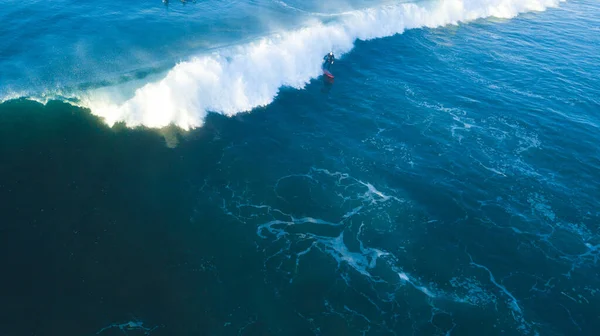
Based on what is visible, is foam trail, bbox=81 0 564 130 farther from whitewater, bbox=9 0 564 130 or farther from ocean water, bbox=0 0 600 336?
ocean water, bbox=0 0 600 336

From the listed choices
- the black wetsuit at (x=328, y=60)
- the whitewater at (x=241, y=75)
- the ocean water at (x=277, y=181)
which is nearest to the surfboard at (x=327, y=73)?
the ocean water at (x=277, y=181)

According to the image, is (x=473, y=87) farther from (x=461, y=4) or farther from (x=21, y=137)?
(x=21, y=137)

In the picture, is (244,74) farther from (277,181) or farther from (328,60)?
(277,181)

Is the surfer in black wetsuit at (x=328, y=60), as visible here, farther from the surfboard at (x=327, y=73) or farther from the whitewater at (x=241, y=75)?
the surfboard at (x=327, y=73)

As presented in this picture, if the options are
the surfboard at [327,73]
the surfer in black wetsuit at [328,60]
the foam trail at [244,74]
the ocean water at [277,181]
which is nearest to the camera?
the ocean water at [277,181]

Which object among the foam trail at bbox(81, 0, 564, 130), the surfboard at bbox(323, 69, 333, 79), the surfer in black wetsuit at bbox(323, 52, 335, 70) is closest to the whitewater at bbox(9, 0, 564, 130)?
the foam trail at bbox(81, 0, 564, 130)

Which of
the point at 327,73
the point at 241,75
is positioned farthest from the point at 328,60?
the point at 241,75

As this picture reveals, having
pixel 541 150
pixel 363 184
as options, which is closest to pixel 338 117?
pixel 363 184
